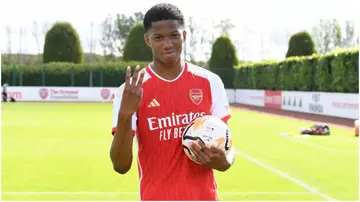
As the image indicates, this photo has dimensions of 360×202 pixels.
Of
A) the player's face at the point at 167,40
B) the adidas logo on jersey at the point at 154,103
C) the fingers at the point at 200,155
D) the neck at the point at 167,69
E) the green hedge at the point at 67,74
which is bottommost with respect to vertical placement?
the green hedge at the point at 67,74

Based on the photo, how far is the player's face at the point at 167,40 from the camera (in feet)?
12.6

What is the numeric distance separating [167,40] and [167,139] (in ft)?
2.09

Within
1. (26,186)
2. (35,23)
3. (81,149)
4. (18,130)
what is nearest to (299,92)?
(18,130)

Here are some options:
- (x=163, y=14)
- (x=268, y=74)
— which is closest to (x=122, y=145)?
(x=163, y=14)

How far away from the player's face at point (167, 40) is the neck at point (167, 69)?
55 millimetres

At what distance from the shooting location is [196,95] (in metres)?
3.95

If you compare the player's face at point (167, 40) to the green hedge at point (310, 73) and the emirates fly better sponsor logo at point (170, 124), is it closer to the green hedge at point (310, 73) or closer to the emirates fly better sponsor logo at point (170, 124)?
the emirates fly better sponsor logo at point (170, 124)

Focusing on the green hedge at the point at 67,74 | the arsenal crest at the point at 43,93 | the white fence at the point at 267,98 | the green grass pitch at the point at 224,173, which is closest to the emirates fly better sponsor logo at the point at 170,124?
the green grass pitch at the point at 224,173

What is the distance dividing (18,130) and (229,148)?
17.8m

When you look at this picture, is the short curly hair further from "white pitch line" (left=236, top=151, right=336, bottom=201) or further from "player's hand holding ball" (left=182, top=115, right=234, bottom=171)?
"white pitch line" (left=236, top=151, right=336, bottom=201)

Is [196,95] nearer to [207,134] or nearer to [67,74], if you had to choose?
[207,134]

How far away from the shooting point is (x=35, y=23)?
216ft

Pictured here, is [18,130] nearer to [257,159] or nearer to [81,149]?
[81,149]

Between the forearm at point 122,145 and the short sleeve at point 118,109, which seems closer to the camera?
the forearm at point 122,145
